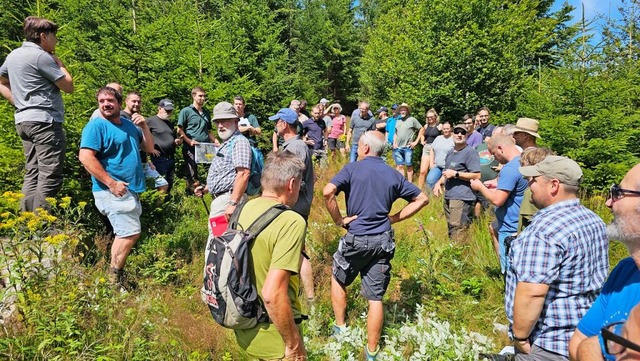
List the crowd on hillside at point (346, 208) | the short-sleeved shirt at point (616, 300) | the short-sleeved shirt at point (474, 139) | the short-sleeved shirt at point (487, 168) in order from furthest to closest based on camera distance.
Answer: the short-sleeved shirt at point (474, 139) < the short-sleeved shirt at point (487, 168) < the crowd on hillside at point (346, 208) < the short-sleeved shirt at point (616, 300)

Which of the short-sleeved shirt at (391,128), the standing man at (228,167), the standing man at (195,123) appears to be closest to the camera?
the standing man at (228,167)

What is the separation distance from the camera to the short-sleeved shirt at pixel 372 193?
3656mm

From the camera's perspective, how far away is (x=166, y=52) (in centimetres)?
951

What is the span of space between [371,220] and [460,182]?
2647mm

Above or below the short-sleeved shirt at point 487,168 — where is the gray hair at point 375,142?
above

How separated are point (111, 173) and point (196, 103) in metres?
3.64

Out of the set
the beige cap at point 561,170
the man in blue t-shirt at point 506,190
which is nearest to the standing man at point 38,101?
the beige cap at point 561,170

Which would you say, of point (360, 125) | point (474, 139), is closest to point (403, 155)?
point (360, 125)

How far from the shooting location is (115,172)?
3756 millimetres

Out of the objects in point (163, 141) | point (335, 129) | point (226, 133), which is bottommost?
point (335, 129)

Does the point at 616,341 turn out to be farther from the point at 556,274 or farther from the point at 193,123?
the point at 193,123

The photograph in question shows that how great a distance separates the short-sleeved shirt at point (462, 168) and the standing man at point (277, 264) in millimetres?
3790

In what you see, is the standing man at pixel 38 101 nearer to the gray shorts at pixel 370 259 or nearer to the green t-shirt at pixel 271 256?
the green t-shirt at pixel 271 256

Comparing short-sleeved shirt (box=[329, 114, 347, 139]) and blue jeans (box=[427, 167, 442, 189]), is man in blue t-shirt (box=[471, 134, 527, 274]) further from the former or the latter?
short-sleeved shirt (box=[329, 114, 347, 139])
